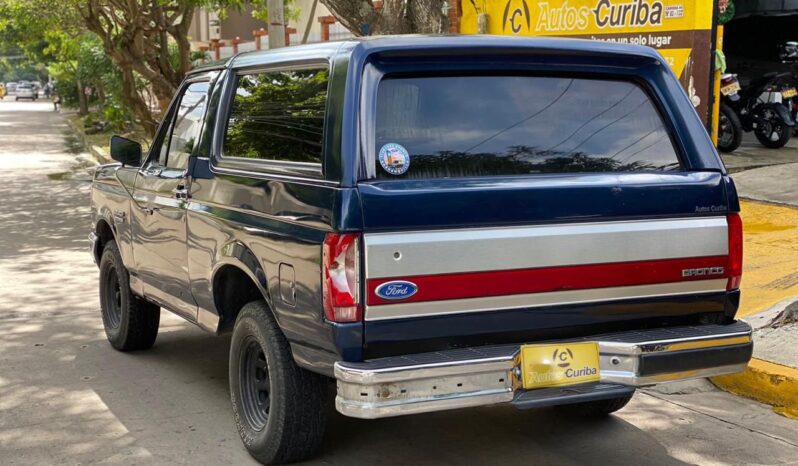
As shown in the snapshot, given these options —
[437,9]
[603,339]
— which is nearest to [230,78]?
[603,339]

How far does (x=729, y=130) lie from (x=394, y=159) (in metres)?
10.9

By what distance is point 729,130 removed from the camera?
14.2m

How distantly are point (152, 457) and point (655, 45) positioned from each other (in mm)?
8549

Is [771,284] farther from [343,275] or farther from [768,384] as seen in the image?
[343,275]

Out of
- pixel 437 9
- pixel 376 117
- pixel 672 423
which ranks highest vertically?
pixel 437 9

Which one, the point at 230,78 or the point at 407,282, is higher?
the point at 230,78

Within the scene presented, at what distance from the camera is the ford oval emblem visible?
13.3ft

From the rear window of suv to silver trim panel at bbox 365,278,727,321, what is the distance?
0.54 meters

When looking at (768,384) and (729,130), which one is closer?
(768,384)

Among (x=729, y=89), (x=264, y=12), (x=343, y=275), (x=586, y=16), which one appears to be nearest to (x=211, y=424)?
(x=343, y=275)

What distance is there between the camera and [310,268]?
422 centimetres

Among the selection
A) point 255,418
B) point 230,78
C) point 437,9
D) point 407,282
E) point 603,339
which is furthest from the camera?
point 437,9

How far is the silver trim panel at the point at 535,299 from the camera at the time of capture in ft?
13.4

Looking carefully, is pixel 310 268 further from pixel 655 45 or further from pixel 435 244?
pixel 655 45
